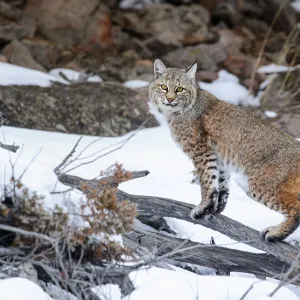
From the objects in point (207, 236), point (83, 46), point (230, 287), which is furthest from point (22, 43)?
point (230, 287)

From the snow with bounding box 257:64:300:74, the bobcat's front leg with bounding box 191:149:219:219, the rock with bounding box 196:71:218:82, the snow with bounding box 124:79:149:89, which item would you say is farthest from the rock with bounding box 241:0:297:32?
the bobcat's front leg with bounding box 191:149:219:219

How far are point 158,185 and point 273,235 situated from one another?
251 cm

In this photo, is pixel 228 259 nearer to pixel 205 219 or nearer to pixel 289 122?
pixel 205 219

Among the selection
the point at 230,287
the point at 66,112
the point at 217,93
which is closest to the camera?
the point at 230,287

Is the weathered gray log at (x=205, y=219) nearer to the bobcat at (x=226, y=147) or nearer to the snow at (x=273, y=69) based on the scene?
the bobcat at (x=226, y=147)

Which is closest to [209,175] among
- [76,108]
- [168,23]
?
[76,108]

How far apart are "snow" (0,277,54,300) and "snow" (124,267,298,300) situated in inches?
22.3

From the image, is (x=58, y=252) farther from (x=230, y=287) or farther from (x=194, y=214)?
(x=194, y=214)

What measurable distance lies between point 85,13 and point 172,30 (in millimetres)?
1643

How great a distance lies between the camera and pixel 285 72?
1402cm

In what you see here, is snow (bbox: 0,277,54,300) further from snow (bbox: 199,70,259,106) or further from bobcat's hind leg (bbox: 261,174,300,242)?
snow (bbox: 199,70,259,106)

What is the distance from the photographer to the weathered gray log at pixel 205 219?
6.27 metres

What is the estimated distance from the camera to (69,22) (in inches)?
547

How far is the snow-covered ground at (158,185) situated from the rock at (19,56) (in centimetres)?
100
